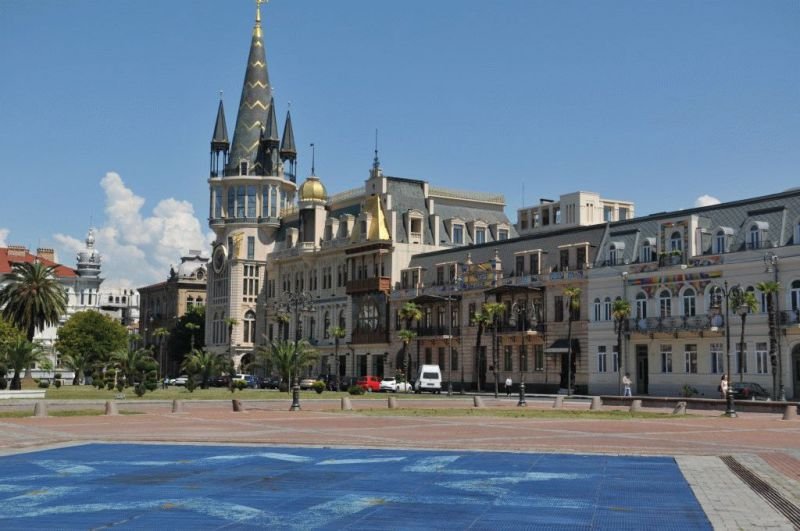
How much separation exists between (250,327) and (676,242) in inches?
2495

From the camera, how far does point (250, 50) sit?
4705 inches

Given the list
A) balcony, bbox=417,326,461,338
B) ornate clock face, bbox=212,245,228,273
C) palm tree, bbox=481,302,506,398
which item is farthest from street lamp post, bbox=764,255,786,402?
ornate clock face, bbox=212,245,228,273

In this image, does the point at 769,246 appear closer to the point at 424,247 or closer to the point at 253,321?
the point at 424,247

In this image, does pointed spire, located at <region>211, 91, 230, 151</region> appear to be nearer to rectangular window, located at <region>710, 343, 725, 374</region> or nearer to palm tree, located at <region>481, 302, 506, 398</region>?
palm tree, located at <region>481, 302, 506, 398</region>

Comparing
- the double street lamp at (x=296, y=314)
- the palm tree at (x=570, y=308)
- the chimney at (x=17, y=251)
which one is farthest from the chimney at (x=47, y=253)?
the palm tree at (x=570, y=308)

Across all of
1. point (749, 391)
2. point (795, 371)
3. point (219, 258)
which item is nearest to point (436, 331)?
point (749, 391)

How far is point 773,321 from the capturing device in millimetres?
57594

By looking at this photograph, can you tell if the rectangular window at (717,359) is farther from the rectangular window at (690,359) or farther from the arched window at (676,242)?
the arched window at (676,242)

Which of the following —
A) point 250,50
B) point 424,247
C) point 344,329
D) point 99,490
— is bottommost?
point 99,490

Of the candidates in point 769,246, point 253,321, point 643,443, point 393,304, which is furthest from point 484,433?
point 253,321

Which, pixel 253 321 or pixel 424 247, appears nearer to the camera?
pixel 424 247

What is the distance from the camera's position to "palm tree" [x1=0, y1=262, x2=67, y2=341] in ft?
263

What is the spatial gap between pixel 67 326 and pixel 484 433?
323ft

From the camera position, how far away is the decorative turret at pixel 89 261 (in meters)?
168
